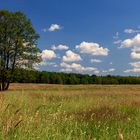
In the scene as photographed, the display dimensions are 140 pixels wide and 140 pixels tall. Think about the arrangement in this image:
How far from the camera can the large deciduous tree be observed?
5122cm

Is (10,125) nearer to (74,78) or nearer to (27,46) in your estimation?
(27,46)

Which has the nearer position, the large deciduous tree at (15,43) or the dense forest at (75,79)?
the large deciduous tree at (15,43)

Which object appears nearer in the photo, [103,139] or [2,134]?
[2,134]

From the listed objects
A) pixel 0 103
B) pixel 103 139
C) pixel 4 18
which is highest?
pixel 4 18

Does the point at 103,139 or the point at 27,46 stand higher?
the point at 27,46

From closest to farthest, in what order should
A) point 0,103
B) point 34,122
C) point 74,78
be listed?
1. point 34,122
2. point 0,103
3. point 74,78

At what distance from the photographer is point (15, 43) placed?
5169cm

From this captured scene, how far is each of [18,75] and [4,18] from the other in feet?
25.6

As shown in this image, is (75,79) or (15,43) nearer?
(15,43)

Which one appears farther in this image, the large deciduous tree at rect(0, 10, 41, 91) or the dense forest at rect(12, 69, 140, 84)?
the dense forest at rect(12, 69, 140, 84)

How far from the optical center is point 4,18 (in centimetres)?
5162

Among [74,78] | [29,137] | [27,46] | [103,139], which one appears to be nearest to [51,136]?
[29,137]

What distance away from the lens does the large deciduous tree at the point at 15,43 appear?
51.2m

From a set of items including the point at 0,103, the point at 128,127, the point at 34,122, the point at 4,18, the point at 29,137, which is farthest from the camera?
the point at 4,18
